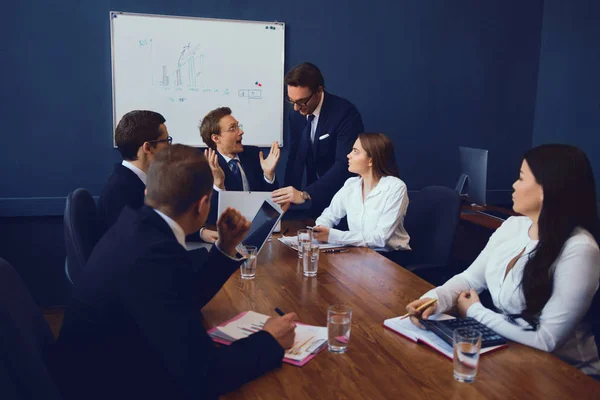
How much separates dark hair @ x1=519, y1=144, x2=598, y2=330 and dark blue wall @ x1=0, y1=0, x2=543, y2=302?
103 inches

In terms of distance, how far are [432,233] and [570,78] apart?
91.2 inches

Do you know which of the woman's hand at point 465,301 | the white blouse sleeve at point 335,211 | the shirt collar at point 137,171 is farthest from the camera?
the white blouse sleeve at point 335,211

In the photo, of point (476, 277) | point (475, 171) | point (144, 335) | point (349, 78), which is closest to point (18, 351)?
point (144, 335)

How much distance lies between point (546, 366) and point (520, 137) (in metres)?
3.63

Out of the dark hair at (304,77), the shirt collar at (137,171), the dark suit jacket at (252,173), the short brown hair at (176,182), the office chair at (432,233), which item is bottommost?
the office chair at (432,233)

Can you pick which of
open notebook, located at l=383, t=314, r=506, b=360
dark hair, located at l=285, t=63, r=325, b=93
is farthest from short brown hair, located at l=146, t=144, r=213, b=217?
dark hair, located at l=285, t=63, r=325, b=93

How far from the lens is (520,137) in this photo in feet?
15.3

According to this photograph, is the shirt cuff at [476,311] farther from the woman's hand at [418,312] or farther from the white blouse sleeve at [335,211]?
the white blouse sleeve at [335,211]

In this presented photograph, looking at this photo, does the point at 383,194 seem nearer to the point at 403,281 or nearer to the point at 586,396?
the point at 403,281

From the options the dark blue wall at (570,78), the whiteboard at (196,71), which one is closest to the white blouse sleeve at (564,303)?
the whiteboard at (196,71)

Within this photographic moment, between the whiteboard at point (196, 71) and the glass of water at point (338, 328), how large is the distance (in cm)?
270

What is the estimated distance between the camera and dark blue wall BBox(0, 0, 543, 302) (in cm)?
359

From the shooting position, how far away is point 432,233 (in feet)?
9.55

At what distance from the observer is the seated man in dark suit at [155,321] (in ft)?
3.99
